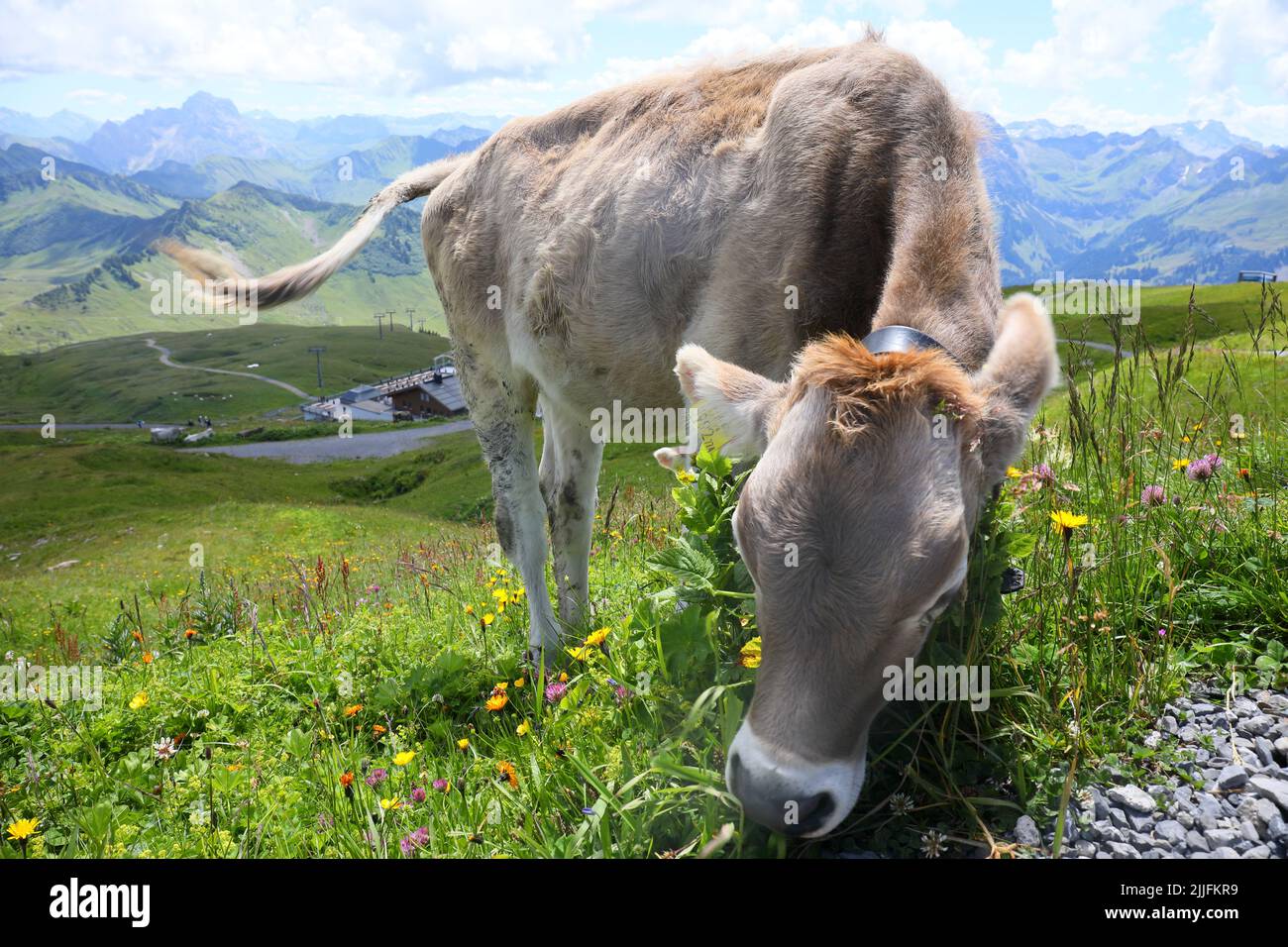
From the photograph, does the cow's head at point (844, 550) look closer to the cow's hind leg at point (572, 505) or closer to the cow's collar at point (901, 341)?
the cow's collar at point (901, 341)

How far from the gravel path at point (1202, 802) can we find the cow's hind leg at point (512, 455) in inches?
193

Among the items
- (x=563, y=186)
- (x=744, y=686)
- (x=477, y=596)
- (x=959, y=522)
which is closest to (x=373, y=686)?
(x=477, y=596)

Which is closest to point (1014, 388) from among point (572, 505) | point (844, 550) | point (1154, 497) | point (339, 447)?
point (844, 550)

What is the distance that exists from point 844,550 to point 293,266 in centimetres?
714

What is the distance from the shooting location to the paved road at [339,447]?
364ft

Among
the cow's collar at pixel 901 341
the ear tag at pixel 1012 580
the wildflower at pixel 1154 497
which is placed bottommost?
the ear tag at pixel 1012 580

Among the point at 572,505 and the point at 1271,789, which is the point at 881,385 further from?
the point at 572,505

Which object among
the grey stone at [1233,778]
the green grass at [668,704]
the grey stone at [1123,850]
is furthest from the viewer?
the green grass at [668,704]

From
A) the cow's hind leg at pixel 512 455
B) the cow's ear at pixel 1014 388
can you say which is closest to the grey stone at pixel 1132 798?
the cow's ear at pixel 1014 388

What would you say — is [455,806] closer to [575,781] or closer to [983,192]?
[575,781]

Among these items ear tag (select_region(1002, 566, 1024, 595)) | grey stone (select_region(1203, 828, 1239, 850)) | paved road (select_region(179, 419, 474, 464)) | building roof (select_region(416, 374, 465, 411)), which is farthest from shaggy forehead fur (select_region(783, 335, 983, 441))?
building roof (select_region(416, 374, 465, 411))

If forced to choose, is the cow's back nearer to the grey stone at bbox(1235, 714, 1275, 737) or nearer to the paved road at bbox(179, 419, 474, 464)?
the grey stone at bbox(1235, 714, 1275, 737)

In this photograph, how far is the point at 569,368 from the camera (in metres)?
6.25

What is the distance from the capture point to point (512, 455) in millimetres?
7480
